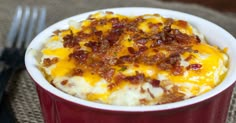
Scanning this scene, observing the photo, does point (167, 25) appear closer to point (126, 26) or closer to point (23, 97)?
point (126, 26)

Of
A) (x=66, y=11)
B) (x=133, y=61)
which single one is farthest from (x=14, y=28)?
(x=133, y=61)

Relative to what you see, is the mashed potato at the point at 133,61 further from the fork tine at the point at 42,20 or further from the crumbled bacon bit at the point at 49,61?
the fork tine at the point at 42,20

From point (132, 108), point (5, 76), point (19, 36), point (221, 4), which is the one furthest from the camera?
point (221, 4)

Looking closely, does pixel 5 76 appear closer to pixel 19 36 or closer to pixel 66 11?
pixel 19 36

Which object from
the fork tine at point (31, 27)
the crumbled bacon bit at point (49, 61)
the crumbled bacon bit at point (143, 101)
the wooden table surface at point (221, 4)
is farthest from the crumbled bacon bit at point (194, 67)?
the wooden table surface at point (221, 4)

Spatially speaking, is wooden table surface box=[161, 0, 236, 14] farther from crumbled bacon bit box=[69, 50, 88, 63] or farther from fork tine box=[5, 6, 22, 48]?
crumbled bacon bit box=[69, 50, 88, 63]

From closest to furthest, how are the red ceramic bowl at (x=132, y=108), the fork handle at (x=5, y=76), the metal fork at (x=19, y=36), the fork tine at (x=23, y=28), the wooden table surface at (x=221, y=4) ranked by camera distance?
the red ceramic bowl at (x=132, y=108), the fork handle at (x=5, y=76), the metal fork at (x=19, y=36), the fork tine at (x=23, y=28), the wooden table surface at (x=221, y=4)

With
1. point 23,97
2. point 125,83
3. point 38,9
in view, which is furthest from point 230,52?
point 38,9
